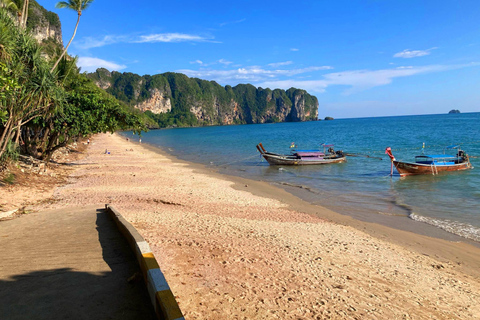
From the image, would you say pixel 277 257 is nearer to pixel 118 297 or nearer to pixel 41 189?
pixel 118 297

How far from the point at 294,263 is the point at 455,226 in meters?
6.79

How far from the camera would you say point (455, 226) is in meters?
9.36

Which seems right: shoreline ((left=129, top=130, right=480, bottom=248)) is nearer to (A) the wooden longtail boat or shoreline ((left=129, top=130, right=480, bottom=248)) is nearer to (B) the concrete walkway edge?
(B) the concrete walkway edge

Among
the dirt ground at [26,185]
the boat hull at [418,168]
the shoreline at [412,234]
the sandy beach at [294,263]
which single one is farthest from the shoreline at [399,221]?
the dirt ground at [26,185]

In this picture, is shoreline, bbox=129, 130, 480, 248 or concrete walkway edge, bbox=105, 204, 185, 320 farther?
shoreline, bbox=129, 130, 480, 248

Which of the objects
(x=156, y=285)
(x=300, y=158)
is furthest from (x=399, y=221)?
(x=300, y=158)

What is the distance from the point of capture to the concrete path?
11.3 feet

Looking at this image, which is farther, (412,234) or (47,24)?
(47,24)

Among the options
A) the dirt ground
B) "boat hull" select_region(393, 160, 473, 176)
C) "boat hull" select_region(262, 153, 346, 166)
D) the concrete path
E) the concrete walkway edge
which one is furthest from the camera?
"boat hull" select_region(262, 153, 346, 166)

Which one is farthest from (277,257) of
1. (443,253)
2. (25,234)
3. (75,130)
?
(75,130)

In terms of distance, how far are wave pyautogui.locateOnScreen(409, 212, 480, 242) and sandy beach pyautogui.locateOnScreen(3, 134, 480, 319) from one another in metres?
0.90

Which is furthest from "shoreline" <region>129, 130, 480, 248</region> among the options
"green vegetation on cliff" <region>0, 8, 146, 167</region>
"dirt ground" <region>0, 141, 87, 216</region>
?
"green vegetation on cliff" <region>0, 8, 146, 167</region>

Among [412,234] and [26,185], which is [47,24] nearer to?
[26,185]

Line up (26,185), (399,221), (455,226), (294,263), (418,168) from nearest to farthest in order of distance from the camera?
(294,263) → (455,226) → (399,221) → (26,185) → (418,168)
